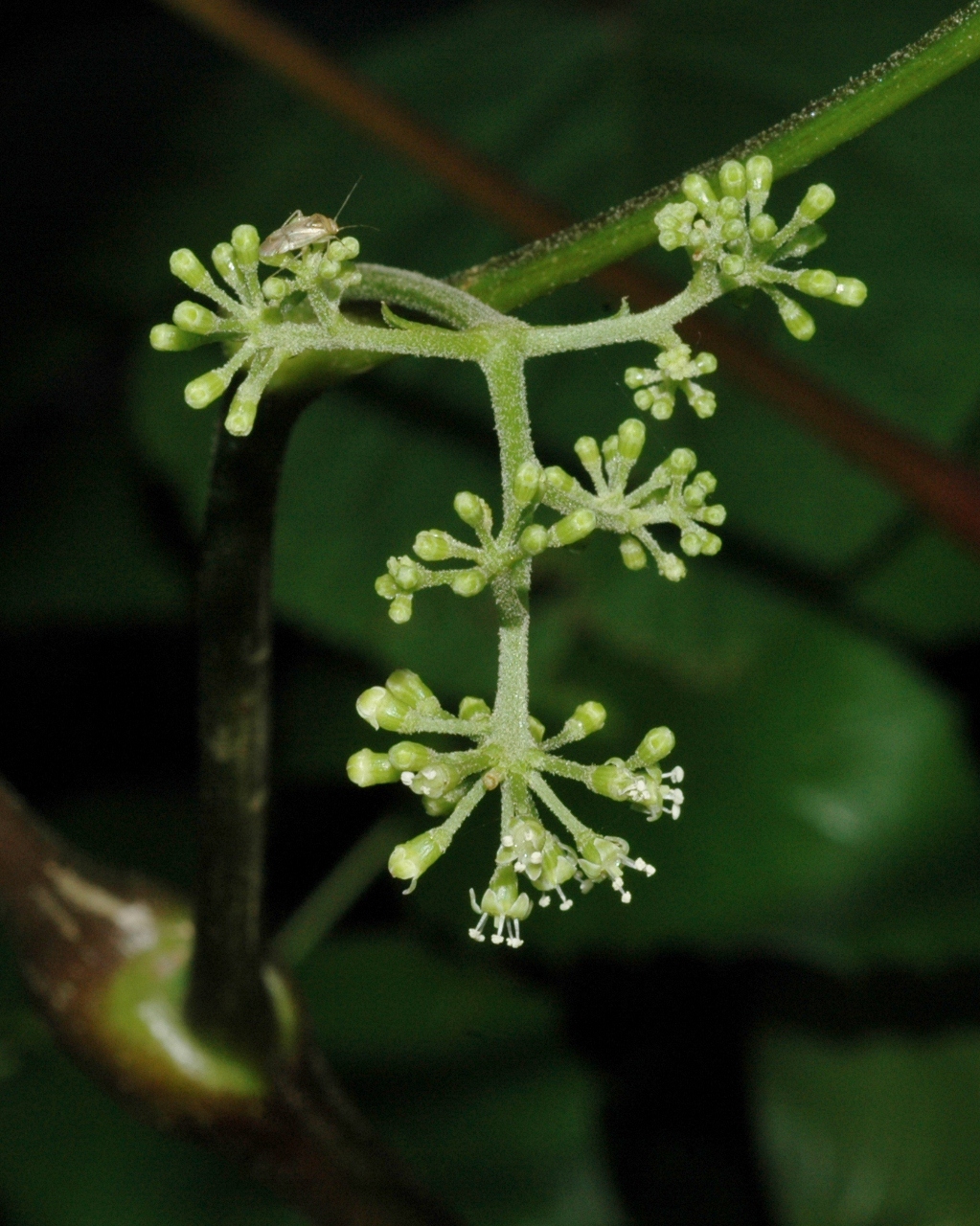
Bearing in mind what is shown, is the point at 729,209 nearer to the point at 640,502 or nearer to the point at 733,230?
the point at 733,230

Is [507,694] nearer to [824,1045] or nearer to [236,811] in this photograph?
[236,811]

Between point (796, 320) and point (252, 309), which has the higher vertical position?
point (796, 320)

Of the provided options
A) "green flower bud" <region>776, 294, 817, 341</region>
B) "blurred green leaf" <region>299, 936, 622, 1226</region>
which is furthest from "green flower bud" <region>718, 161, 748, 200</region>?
"blurred green leaf" <region>299, 936, 622, 1226</region>

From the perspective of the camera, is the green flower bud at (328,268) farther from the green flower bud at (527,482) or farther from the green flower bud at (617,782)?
the green flower bud at (617,782)

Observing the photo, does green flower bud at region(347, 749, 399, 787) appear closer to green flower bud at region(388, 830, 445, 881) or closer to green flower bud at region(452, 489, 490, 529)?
Answer: green flower bud at region(388, 830, 445, 881)

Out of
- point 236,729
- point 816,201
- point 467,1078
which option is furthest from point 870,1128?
point 816,201

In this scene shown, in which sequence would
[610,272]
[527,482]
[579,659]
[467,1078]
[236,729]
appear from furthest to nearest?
[467,1078] < [579,659] < [610,272] < [236,729] < [527,482]

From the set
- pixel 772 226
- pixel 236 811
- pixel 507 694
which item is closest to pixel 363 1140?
pixel 236 811

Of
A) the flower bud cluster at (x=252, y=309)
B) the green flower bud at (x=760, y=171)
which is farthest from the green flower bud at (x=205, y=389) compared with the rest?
the green flower bud at (x=760, y=171)
